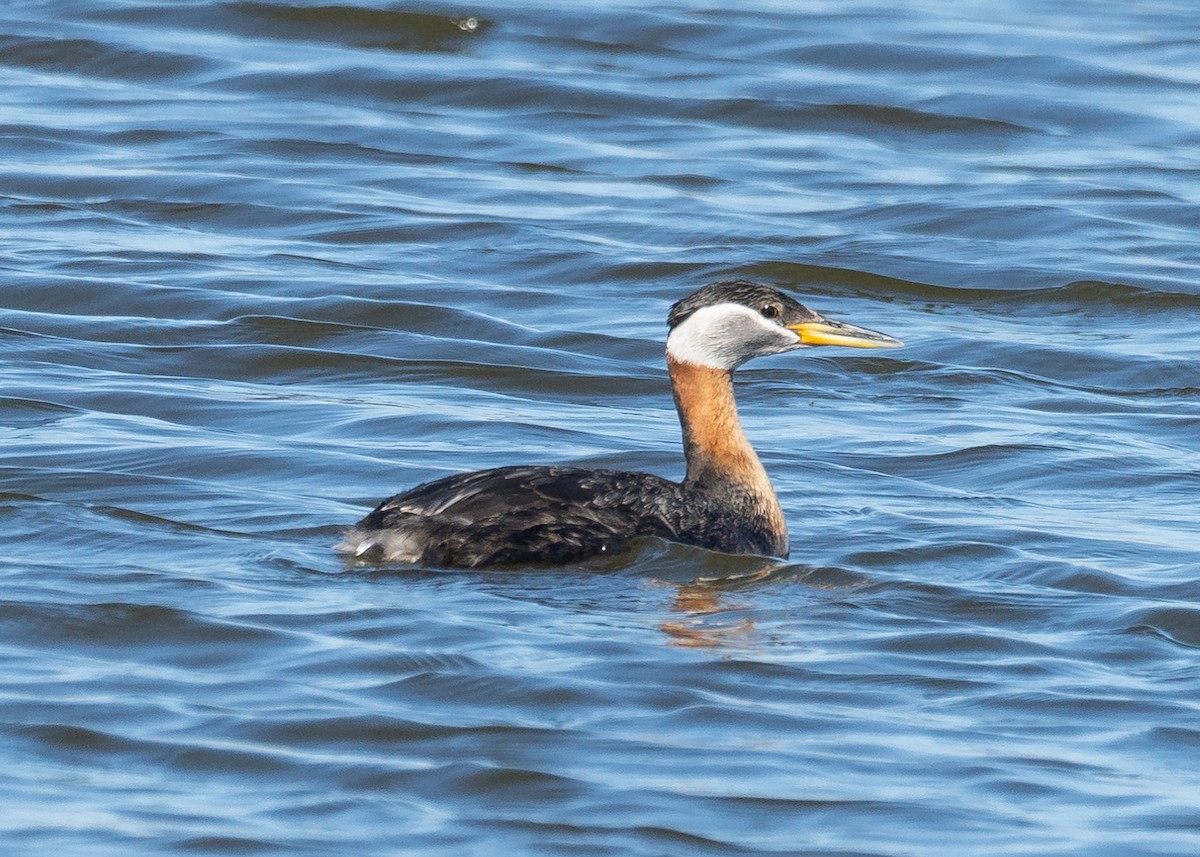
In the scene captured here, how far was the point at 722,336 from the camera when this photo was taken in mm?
9672

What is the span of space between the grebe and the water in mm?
148

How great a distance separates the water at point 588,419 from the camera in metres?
6.72

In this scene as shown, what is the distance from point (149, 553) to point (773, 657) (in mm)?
2430

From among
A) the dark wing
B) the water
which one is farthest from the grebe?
the water

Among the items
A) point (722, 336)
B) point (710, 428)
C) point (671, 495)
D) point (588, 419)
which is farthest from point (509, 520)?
point (588, 419)

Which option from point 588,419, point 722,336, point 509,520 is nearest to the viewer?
point 509,520

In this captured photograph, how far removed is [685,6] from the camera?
2242 centimetres

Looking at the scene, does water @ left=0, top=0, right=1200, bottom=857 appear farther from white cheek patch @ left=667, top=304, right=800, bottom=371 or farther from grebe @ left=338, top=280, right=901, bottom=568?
white cheek patch @ left=667, top=304, right=800, bottom=371

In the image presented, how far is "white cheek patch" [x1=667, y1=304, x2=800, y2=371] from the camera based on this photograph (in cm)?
963

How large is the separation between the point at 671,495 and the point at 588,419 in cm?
236

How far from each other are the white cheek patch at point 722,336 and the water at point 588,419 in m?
0.80

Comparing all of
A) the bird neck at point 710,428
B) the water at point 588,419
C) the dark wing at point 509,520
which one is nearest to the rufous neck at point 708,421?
the bird neck at point 710,428

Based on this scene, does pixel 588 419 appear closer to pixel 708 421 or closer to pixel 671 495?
pixel 708 421

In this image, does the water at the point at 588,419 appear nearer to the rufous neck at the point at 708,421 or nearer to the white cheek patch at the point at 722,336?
the rufous neck at the point at 708,421
